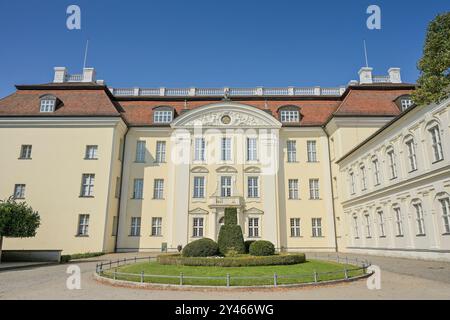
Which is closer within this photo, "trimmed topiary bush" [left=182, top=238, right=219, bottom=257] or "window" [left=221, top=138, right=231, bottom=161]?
"trimmed topiary bush" [left=182, top=238, right=219, bottom=257]

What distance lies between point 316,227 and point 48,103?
94.7 ft

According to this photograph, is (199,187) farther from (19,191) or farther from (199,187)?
(19,191)

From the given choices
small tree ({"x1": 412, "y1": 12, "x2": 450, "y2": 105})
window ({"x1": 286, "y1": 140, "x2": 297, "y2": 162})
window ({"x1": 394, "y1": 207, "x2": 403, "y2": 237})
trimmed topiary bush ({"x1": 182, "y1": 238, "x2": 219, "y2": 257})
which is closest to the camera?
small tree ({"x1": 412, "y1": 12, "x2": 450, "y2": 105})

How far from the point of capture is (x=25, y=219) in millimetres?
19266

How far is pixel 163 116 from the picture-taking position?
3328 centimetres

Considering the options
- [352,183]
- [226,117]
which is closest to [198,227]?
[226,117]

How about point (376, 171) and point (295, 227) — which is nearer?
point (376, 171)

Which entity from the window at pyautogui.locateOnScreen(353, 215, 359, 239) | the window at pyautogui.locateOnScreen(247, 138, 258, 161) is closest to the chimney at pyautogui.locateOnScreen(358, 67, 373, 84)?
the window at pyautogui.locateOnScreen(247, 138, 258, 161)

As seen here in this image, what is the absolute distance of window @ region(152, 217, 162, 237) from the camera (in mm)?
30656

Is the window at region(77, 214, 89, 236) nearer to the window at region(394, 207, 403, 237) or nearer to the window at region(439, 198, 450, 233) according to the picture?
the window at region(394, 207, 403, 237)

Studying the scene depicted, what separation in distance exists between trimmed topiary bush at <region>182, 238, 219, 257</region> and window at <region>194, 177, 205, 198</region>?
12.9m

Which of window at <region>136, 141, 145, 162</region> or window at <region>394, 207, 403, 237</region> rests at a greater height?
window at <region>136, 141, 145, 162</region>

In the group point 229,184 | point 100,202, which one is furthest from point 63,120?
point 229,184
